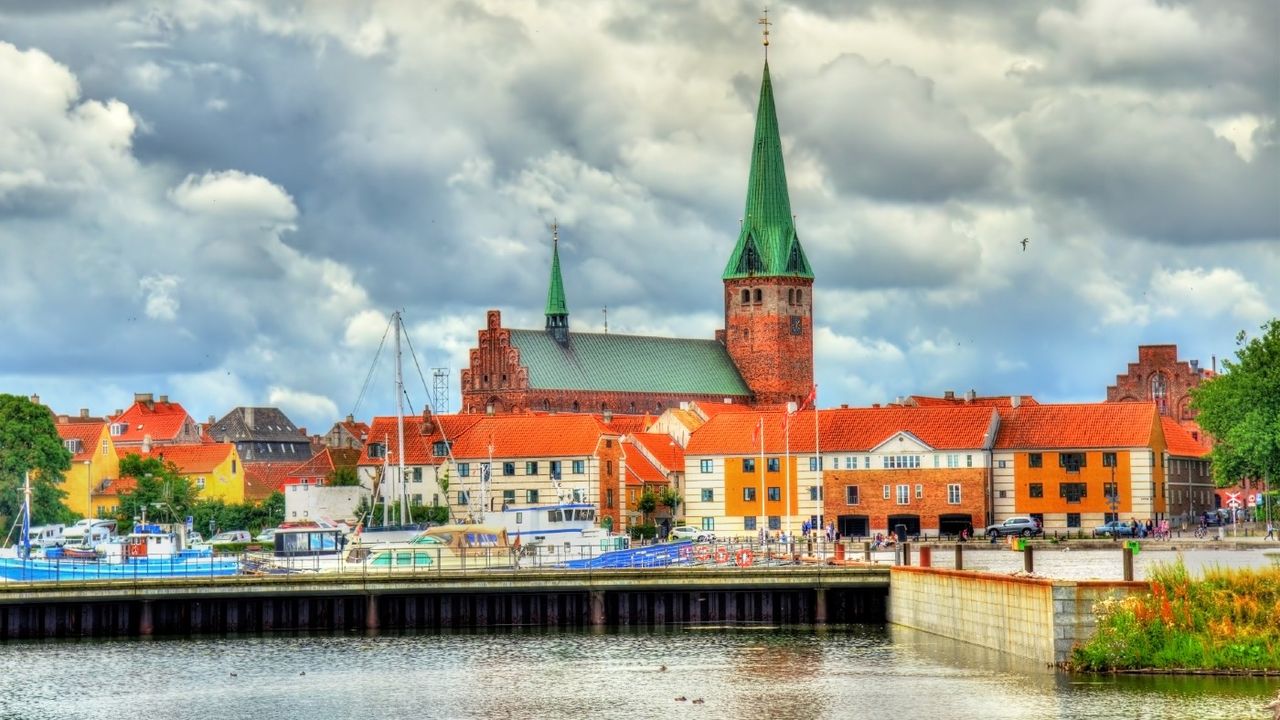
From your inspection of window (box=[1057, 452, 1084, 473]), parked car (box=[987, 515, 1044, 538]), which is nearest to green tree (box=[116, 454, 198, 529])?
parked car (box=[987, 515, 1044, 538])

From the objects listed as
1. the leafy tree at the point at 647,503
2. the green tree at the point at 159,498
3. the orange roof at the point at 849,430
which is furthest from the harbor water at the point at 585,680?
the green tree at the point at 159,498

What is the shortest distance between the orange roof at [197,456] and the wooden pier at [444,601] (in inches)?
4032

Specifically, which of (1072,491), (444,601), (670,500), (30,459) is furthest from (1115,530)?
(30,459)

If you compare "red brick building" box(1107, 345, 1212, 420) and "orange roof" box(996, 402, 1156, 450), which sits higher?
"red brick building" box(1107, 345, 1212, 420)

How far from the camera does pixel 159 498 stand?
154750 millimetres

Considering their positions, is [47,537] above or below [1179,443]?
below

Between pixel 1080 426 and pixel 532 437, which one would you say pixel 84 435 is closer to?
pixel 532 437

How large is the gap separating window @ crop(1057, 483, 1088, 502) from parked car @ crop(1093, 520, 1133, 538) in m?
2.74

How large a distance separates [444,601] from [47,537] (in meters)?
49.3

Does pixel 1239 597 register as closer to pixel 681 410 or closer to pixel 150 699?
pixel 150 699

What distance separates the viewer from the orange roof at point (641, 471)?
150750mm

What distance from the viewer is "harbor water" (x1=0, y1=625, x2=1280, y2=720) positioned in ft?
178

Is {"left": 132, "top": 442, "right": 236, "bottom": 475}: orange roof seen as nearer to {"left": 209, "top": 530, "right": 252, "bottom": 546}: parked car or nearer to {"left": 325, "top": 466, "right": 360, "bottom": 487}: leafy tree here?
{"left": 325, "top": 466, "right": 360, "bottom": 487}: leafy tree

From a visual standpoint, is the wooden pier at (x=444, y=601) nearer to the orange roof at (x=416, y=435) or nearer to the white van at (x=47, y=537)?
the white van at (x=47, y=537)
